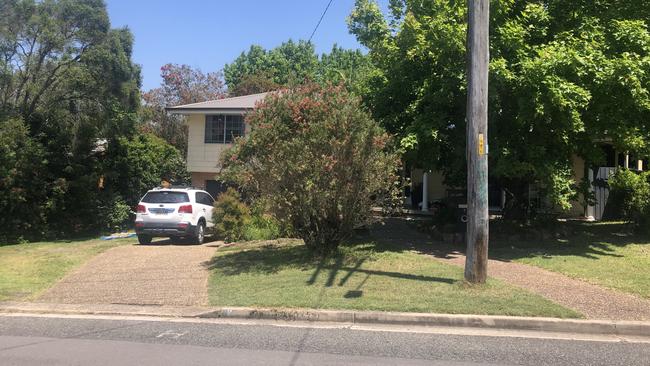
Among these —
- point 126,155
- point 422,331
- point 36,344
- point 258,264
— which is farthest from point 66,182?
point 422,331

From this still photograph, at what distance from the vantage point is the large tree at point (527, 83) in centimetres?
1115

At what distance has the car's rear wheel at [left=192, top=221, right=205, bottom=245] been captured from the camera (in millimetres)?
16000

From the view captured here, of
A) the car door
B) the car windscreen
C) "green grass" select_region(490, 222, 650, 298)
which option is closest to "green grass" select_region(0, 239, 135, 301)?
the car windscreen

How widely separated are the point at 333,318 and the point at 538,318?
276 cm

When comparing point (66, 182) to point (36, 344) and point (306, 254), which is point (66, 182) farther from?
point (36, 344)

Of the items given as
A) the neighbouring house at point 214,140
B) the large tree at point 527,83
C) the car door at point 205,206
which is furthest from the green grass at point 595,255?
the car door at point 205,206

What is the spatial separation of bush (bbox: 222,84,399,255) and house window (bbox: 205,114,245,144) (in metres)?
11.8

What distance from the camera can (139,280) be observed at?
1071 cm

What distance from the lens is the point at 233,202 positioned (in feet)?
52.1

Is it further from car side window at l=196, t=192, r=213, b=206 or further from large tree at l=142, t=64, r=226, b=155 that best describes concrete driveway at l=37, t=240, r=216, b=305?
large tree at l=142, t=64, r=226, b=155

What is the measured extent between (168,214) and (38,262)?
3466 millimetres

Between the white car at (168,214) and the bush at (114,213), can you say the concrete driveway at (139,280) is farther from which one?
the bush at (114,213)

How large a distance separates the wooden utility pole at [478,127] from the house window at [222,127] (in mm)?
15539

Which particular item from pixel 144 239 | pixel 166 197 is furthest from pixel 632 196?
pixel 144 239
